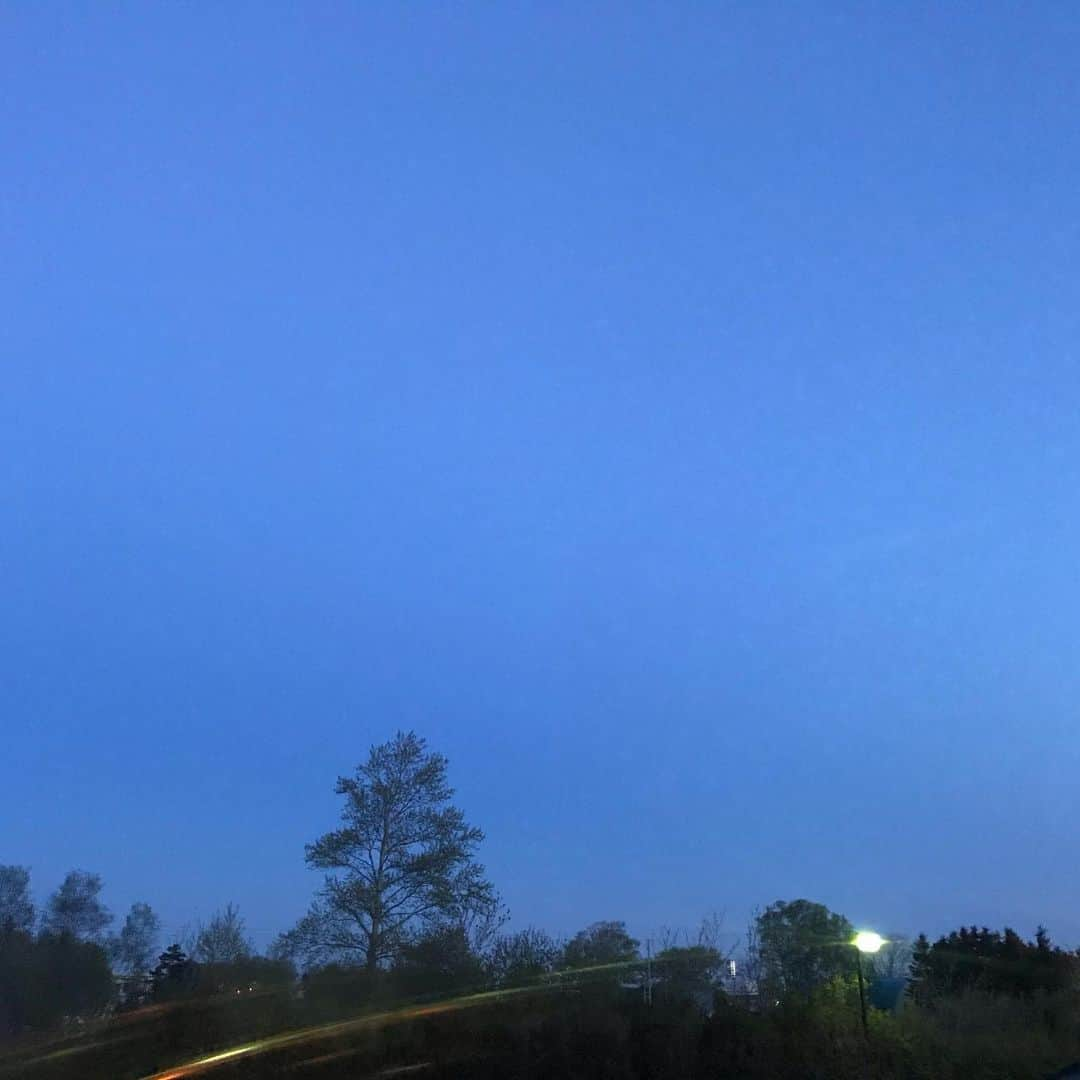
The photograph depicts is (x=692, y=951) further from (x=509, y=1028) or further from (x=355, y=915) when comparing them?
(x=355, y=915)

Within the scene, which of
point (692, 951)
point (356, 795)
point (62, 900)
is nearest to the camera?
point (692, 951)

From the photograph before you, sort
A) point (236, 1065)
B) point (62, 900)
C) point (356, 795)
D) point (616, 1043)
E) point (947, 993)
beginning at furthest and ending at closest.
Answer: point (62, 900), point (356, 795), point (947, 993), point (616, 1043), point (236, 1065)

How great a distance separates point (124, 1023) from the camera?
66.3 ft

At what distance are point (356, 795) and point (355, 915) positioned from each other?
3.82 metres

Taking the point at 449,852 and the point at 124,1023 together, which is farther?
the point at 449,852

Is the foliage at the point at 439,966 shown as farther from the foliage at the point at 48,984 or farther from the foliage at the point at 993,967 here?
the foliage at the point at 993,967

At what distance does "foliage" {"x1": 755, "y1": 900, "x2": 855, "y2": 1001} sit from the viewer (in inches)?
1080

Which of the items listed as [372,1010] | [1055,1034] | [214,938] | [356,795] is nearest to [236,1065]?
[372,1010]

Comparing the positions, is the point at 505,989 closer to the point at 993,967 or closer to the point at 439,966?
the point at 439,966

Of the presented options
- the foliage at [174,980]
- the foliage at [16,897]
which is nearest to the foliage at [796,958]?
the foliage at [174,980]

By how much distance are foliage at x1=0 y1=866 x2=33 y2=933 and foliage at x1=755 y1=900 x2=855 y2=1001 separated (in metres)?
26.7

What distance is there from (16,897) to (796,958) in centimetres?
3092

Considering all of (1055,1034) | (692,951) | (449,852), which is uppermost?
(449,852)

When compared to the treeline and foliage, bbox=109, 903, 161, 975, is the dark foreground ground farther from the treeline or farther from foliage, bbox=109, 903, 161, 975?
foliage, bbox=109, 903, 161, 975
